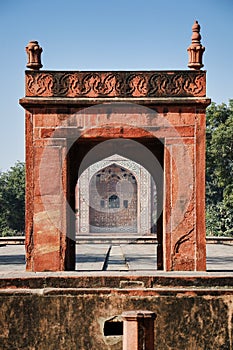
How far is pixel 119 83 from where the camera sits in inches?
246

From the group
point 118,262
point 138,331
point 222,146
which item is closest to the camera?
point 138,331

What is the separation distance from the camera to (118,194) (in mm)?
23875

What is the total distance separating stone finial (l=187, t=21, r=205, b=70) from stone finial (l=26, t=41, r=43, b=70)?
5.03ft

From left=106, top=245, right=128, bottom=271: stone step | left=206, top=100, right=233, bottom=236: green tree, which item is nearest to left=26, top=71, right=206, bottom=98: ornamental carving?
left=106, top=245, right=128, bottom=271: stone step

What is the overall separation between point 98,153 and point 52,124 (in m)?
1.82

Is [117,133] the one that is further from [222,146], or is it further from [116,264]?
[222,146]

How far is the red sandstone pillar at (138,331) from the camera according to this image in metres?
4.29

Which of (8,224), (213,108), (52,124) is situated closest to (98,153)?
(52,124)

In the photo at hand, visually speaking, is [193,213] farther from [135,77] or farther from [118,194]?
[118,194]

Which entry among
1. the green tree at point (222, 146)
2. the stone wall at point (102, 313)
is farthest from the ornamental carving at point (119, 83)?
the green tree at point (222, 146)

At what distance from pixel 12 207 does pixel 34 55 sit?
56.8 ft

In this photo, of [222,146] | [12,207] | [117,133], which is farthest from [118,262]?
[12,207]

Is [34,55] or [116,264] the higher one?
[34,55]

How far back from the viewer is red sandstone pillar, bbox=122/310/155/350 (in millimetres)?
4289
